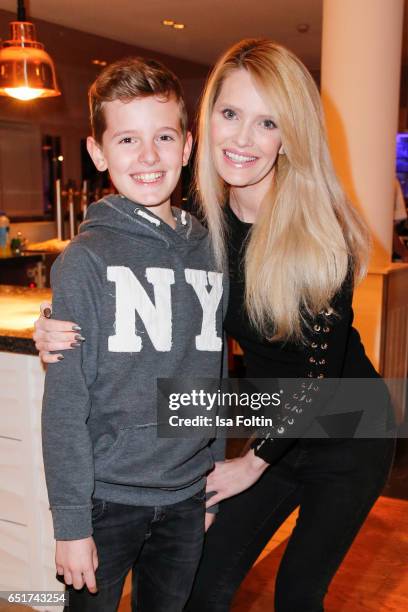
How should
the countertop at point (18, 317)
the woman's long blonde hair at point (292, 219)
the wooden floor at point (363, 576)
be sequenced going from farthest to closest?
the wooden floor at point (363, 576)
the countertop at point (18, 317)
the woman's long blonde hair at point (292, 219)

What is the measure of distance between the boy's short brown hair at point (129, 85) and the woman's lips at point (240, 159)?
0.20 meters

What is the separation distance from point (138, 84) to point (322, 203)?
48cm

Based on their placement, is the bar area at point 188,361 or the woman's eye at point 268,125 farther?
the woman's eye at point 268,125

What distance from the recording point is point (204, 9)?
4629 mm

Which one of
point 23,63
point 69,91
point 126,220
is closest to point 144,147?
point 126,220

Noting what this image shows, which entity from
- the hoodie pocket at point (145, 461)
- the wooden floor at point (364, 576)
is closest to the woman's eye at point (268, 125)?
the hoodie pocket at point (145, 461)

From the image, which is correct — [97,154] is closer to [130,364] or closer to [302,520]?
[130,364]

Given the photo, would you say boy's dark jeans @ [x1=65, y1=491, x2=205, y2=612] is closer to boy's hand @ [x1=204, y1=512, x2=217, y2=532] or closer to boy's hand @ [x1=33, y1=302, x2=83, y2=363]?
boy's hand @ [x1=204, y1=512, x2=217, y2=532]

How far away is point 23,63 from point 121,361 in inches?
81.4

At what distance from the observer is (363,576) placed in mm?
2283

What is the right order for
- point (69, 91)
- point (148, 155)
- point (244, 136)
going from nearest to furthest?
point (148, 155), point (244, 136), point (69, 91)

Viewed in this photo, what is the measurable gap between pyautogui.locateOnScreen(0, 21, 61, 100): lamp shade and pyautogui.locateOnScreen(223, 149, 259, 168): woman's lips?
173cm

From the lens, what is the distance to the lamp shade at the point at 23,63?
2797 millimetres

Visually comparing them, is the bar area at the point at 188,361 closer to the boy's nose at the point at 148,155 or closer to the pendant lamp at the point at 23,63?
the boy's nose at the point at 148,155
